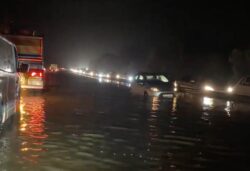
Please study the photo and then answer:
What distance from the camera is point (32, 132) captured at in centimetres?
1398

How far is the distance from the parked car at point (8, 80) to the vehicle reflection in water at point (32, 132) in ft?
2.24

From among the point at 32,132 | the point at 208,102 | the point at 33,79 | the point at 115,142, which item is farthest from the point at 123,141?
the point at 208,102

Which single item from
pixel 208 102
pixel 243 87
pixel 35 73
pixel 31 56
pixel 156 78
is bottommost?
pixel 208 102

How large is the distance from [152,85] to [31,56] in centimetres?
714

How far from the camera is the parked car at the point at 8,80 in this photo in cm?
1258

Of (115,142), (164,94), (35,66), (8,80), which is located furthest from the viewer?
(164,94)

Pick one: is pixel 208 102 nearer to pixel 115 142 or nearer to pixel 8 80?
pixel 115 142

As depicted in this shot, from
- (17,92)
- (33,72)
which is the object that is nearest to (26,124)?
(17,92)

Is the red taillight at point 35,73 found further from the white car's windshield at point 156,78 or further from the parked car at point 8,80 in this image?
the parked car at point 8,80

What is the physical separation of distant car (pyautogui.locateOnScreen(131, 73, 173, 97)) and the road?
942cm

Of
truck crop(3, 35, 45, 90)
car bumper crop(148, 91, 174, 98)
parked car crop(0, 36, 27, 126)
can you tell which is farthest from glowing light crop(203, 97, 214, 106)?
parked car crop(0, 36, 27, 126)

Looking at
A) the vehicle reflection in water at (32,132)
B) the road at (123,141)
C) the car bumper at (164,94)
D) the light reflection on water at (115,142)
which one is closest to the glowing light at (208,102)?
the car bumper at (164,94)

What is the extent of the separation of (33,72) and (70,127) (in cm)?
1341

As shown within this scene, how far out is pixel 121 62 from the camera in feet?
473
